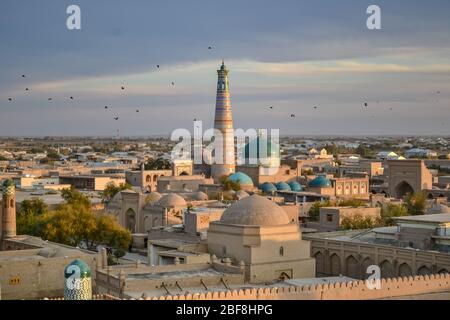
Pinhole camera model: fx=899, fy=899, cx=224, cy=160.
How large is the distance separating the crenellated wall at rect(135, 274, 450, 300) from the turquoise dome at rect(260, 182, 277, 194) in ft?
81.8

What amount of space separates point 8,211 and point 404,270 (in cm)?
1314

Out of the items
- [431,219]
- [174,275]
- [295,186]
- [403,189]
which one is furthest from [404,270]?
[403,189]

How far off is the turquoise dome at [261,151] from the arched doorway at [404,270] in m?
31.2

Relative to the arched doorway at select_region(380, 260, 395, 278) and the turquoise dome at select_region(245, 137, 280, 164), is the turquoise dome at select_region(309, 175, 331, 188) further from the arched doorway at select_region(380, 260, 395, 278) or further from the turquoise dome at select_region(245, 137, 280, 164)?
the arched doorway at select_region(380, 260, 395, 278)

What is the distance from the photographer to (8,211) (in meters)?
29.7

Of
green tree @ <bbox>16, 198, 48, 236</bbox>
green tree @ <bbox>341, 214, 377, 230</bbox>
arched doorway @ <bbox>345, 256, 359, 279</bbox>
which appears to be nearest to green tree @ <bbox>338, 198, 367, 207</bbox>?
green tree @ <bbox>341, 214, 377, 230</bbox>

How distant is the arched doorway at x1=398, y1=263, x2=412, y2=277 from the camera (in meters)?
24.6

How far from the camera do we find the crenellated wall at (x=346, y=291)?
731 inches

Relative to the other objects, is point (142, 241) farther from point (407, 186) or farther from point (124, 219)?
point (407, 186)

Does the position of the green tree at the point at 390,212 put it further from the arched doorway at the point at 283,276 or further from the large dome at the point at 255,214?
the arched doorway at the point at 283,276

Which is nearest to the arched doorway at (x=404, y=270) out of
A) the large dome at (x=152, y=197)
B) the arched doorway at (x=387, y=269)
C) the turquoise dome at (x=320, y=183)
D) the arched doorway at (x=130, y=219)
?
the arched doorway at (x=387, y=269)
